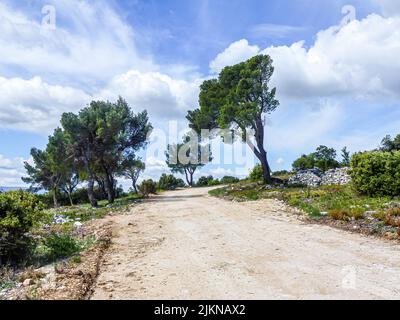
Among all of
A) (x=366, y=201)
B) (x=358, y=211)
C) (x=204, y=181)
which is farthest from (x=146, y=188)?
(x=204, y=181)

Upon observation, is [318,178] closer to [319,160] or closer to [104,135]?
[319,160]

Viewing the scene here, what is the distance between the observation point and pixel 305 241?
30.3ft

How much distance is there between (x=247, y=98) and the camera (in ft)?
104

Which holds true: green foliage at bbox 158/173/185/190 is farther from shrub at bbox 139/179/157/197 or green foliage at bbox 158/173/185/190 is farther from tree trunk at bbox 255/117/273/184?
tree trunk at bbox 255/117/273/184

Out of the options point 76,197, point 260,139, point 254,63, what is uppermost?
point 254,63

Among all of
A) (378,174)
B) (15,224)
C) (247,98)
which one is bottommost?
(15,224)

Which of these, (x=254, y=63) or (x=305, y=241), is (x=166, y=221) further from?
(x=254, y=63)

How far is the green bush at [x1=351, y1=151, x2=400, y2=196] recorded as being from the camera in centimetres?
1619

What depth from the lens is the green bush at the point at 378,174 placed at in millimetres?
16188

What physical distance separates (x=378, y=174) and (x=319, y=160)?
24920mm

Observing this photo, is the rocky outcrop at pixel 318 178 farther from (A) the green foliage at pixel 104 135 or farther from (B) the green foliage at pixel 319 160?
(A) the green foliage at pixel 104 135

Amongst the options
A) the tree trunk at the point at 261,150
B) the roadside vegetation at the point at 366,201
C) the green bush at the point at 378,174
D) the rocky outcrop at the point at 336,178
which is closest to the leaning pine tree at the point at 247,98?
the tree trunk at the point at 261,150
